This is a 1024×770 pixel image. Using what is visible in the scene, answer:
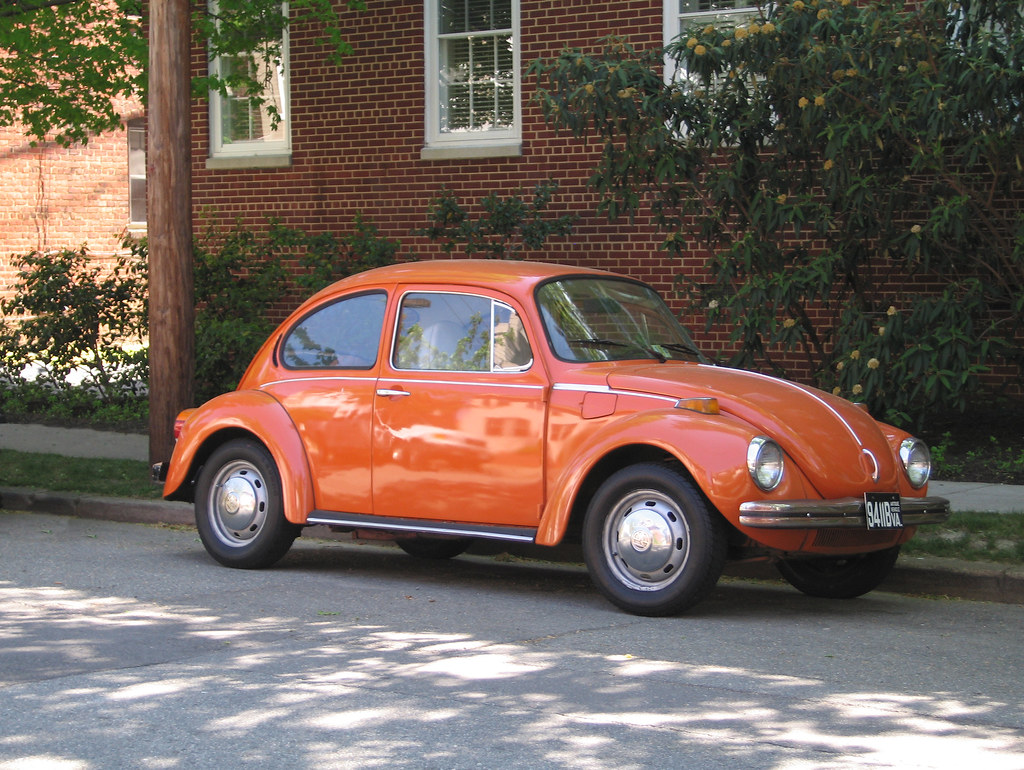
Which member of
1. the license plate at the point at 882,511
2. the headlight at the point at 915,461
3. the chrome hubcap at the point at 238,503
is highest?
the headlight at the point at 915,461

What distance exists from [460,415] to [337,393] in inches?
34.2

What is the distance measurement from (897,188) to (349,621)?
634 centimetres

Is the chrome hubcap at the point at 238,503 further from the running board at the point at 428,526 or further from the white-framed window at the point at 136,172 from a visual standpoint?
the white-framed window at the point at 136,172

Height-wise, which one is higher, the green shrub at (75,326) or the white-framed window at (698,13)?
the white-framed window at (698,13)

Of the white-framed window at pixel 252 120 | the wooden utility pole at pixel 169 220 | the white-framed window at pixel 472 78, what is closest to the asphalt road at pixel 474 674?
the wooden utility pole at pixel 169 220

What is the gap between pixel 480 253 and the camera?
14484 millimetres

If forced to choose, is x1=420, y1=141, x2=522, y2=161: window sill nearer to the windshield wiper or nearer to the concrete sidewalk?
the concrete sidewalk

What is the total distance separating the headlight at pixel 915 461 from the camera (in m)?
7.21

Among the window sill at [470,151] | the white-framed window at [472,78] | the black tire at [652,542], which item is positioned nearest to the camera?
the black tire at [652,542]

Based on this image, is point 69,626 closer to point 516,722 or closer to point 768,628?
point 516,722

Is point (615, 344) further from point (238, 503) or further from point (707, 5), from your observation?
point (707, 5)

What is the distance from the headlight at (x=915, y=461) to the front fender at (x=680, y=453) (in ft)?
2.88

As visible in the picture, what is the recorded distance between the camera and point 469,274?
782cm

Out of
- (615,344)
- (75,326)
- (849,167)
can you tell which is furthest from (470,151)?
(615,344)
